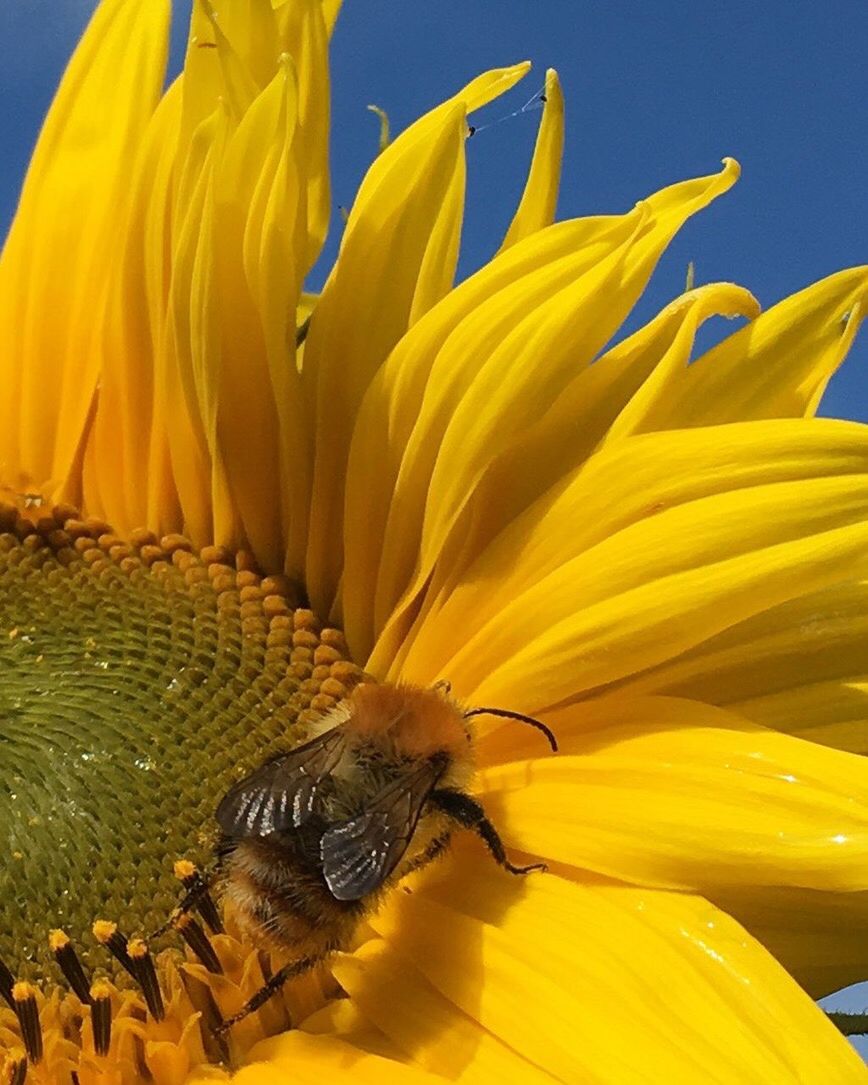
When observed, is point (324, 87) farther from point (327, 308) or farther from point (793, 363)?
point (793, 363)

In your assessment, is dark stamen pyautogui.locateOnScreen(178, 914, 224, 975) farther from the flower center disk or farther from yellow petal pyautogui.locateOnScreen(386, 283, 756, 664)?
yellow petal pyautogui.locateOnScreen(386, 283, 756, 664)

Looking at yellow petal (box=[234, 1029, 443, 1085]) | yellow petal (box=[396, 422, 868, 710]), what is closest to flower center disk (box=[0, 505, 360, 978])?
yellow petal (box=[234, 1029, 443, 1085])

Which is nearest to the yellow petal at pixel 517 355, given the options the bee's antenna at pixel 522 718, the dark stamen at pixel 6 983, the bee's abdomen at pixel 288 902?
the bee's antenna at pixel 522 718

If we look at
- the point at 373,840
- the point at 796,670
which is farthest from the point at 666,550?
the point at 373,840

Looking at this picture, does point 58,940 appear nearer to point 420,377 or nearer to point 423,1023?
point 423,1023

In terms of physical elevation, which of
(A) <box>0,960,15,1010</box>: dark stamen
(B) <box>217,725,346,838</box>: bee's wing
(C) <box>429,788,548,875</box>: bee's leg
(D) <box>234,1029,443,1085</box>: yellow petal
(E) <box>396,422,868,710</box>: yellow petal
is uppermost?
(E) <box>396,422,868,710</box>: yellow petal

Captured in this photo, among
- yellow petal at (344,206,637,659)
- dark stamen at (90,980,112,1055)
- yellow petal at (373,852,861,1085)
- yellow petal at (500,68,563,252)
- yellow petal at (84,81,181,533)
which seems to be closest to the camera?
yellow petal at (373,852,861,1085)
